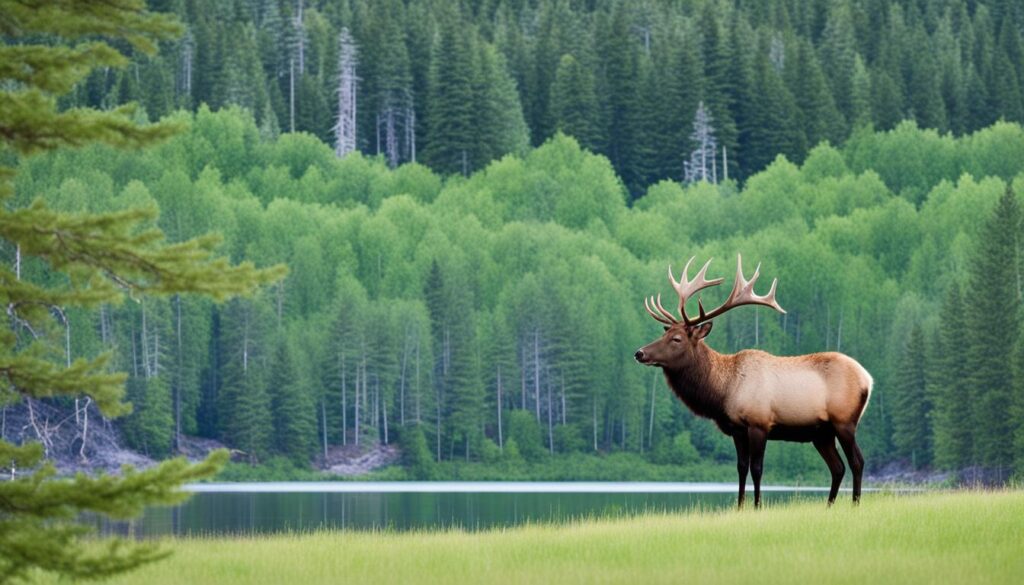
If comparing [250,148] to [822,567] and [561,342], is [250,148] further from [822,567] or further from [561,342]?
[822,567]

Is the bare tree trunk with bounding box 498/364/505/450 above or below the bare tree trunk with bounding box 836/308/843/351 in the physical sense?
below

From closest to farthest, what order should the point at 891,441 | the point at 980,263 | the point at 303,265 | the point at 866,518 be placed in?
the point at 866,518
the point at 980,263
the point at 891,441
the point at 303,265

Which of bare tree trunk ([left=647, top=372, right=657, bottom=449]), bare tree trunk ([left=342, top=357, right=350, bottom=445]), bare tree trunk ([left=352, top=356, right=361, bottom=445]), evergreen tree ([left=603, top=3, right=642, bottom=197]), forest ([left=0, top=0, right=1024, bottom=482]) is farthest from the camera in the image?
evergreen tree ([left=603, top=3, right=642, bottom=197])

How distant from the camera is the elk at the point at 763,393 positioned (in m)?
25.2

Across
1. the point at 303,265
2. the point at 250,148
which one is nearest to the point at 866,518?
the point at 303,265

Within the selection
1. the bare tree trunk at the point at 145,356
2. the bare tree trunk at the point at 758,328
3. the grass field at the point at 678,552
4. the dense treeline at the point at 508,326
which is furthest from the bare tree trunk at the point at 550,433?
the grass field at the point at 678,552

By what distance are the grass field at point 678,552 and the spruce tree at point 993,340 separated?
55.0 m

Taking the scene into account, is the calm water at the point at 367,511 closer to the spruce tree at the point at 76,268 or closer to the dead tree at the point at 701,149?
the spruce tree at the point at 76,268

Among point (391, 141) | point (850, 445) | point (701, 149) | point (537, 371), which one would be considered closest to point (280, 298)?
point (537, 371)

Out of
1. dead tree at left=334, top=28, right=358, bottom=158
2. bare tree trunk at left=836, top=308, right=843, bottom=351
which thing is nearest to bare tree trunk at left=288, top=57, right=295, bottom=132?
dead tree at left=334, top=28, right=358, bottom=158

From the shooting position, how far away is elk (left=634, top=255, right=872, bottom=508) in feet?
82.7

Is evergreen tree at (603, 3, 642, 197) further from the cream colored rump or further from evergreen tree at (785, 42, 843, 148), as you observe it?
the cream colored rump

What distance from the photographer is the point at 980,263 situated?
7756 centimetres

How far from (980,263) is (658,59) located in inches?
4225
